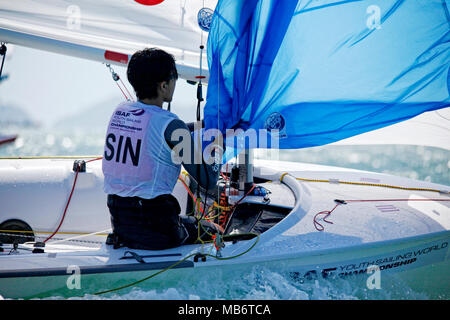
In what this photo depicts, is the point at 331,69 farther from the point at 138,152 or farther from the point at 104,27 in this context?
the point at 104,27

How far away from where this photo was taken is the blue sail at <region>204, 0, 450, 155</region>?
2.00 m

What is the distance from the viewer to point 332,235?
1.78m

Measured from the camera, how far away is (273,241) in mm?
1708

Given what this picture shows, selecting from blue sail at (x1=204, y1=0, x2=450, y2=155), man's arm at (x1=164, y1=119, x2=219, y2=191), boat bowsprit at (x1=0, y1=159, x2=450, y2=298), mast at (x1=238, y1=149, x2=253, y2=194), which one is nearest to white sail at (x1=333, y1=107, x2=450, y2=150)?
blue sail at (x1=204, y1=0, x2=450, y2=155)

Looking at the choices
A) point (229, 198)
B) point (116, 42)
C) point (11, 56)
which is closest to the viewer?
point (229, 198)

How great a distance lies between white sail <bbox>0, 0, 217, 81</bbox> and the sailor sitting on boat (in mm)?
1035

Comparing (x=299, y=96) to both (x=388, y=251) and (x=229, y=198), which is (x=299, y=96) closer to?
(x=229, y=198)

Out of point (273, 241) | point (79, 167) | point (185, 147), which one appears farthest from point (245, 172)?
point (79, 167)

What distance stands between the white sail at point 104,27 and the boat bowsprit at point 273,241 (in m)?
0.79

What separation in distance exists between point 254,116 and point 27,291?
1258mm

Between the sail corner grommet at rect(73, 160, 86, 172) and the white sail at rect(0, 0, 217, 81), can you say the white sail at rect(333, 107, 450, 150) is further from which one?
the sail corner grommet at rect(73, 160, 86, 172)

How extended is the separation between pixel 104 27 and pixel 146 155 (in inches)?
54.8

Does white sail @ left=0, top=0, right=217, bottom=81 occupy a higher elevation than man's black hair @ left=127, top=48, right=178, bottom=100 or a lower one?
higher
